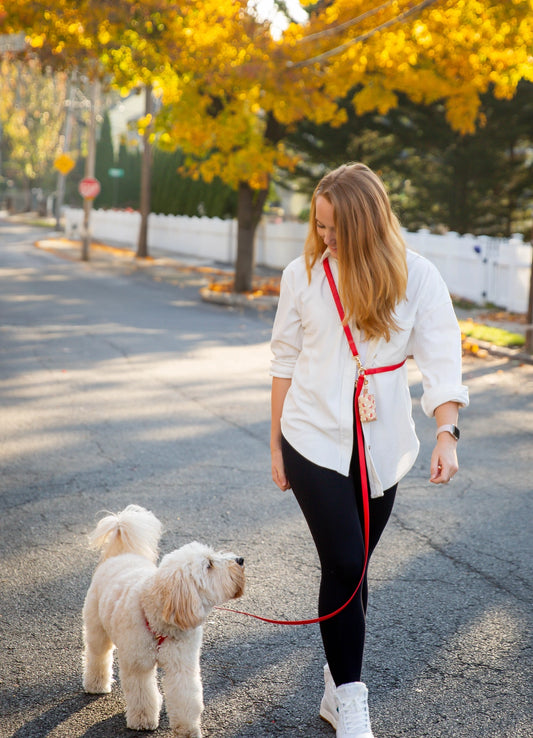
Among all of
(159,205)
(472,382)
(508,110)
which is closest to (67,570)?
(472,382)

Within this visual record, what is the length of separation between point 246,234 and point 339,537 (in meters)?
17.0

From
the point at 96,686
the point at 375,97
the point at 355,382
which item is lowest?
the point at 96,686

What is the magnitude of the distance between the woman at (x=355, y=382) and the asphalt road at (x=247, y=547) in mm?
606

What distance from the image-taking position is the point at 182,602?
2.72 metres

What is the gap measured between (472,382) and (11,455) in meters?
5.65

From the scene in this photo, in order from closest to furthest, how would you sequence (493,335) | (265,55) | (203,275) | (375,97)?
(493,335) < (265,55) < (375,97) < (203,275)

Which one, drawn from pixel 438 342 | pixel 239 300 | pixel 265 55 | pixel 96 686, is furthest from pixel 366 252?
pixel 239 300

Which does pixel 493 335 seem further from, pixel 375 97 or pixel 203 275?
pixel 203 275

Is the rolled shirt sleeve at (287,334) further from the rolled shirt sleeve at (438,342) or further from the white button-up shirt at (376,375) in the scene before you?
the rolled shirt sleeve at (438,342)

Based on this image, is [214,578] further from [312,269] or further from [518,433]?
[518,433]

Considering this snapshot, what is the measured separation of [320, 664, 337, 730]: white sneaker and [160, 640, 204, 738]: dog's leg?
17.7 inches

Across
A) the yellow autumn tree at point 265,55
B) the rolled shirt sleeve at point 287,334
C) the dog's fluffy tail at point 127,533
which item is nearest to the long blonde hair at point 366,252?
the rolled shirt sleeve at point 287,334

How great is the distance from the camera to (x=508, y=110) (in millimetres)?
20750

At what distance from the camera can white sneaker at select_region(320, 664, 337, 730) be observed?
3.03 m
